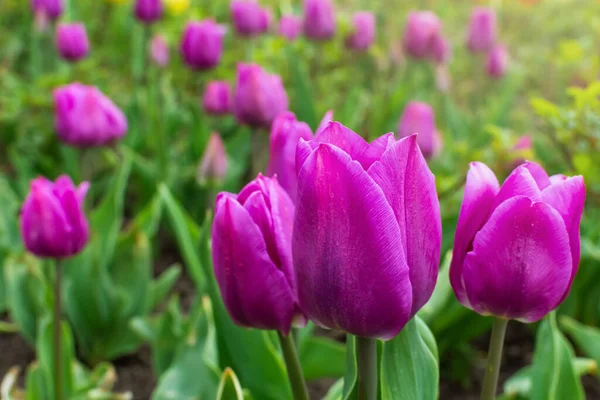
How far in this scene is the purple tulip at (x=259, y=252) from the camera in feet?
1.91

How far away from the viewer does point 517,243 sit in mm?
545

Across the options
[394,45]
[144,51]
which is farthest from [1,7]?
[394,45]

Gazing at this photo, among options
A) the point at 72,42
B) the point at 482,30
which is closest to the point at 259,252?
the point at 72,42

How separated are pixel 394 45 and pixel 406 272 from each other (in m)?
2.35

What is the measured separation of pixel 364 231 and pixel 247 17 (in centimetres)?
190

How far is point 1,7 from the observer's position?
3.28 m

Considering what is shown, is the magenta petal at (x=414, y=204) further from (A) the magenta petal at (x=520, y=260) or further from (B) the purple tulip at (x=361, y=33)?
(B) the purple tulip at (x=361, y=33)

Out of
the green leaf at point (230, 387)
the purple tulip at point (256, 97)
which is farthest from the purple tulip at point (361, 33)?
the green leaf at point (230, 387)

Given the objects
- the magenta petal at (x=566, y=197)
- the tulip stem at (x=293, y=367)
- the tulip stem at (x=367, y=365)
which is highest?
the magenta petal at (x=566, y=197)

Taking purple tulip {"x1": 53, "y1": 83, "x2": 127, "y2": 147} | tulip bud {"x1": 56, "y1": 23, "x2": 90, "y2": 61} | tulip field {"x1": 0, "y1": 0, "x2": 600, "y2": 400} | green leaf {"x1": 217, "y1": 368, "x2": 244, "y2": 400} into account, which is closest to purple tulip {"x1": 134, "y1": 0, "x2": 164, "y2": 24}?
tulip field {"x1": 0, "y1": 0, "x2": 600, "y2": 400}

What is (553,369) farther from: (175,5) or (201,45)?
(175,5)

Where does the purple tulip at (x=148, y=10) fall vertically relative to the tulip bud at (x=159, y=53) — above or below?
above

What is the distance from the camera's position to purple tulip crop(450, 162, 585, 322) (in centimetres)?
54

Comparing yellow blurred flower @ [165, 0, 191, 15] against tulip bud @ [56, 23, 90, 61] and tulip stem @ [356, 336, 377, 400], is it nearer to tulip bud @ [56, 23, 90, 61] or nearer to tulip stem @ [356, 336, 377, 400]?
tulip bud @ [56, 23, 90, 61]
